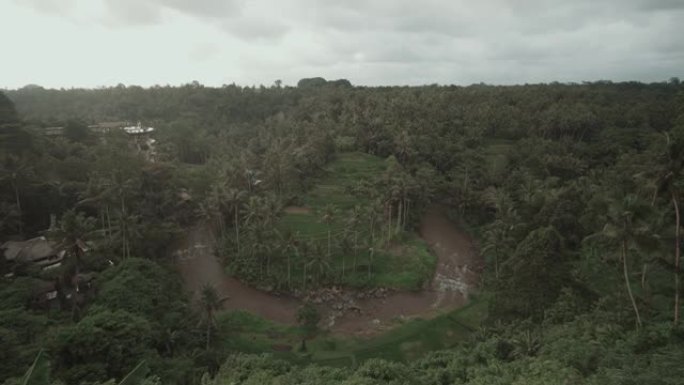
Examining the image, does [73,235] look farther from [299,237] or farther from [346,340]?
[299,237]

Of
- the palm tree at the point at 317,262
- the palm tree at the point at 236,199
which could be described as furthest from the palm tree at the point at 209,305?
the palm tree at the point at 236,199

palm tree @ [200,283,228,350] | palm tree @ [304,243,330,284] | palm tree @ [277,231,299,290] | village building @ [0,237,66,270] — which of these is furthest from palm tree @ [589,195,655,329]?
village building @ [0,237,66,270]

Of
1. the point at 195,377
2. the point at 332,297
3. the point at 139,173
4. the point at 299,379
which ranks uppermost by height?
the point at 139,173

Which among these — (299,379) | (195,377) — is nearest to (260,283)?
(195,377)

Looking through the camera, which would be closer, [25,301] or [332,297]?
[25,301]

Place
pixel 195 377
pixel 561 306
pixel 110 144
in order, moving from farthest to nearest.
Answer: pixel 110 144 < pixel 561 306 < pixel 195 377

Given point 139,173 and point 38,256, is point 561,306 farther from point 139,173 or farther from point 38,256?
point 139,173

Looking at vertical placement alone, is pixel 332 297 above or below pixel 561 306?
below

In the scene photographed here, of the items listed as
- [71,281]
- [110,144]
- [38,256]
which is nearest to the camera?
[71,281]
